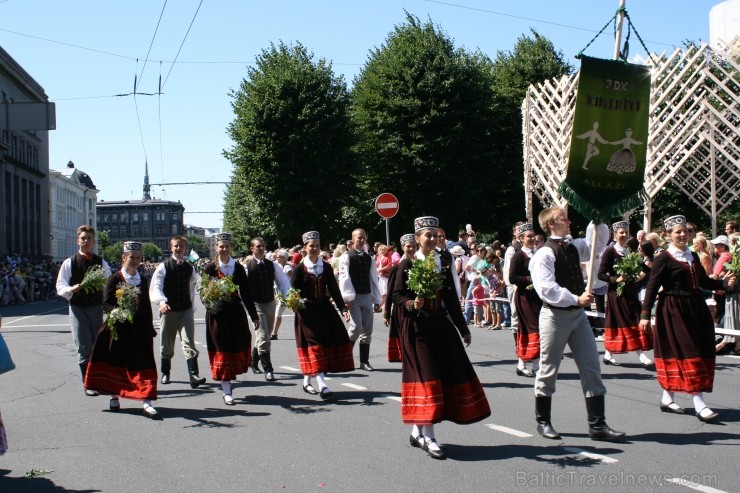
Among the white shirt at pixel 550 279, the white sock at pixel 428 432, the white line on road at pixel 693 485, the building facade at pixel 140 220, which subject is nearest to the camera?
the white line on road at pixel 693 485

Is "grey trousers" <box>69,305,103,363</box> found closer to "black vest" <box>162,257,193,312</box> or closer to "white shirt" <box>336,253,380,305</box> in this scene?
"black vest" <box>162,257,193,312</box>

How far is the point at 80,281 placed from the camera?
9.51 metres

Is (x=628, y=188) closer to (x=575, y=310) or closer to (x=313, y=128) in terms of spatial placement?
(x=575, y=310)

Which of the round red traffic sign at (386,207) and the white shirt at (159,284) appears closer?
the white shirt at (159,284)

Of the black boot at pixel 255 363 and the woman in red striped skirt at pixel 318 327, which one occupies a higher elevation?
the woman in red striped skirt at pixel 318 327

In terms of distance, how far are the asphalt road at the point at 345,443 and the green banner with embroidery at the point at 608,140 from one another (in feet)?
6.91

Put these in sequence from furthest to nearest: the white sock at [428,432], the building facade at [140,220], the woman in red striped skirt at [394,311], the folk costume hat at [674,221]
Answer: the building facade at [140,220]
the folk costume hat at [674,221]
the woman in red striped skirt at [394,311]
the white sock at [428,432]

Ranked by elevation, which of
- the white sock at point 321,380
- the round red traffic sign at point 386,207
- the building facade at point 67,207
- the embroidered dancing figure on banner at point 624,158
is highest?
the building facade at point 67,207

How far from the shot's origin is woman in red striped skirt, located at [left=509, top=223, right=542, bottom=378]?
1016cm

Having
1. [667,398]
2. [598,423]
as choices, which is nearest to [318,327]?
[598,423]

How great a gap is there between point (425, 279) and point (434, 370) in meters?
0.78

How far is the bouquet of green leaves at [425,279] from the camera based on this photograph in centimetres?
677

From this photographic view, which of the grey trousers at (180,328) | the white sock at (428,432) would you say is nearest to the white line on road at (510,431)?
the white sock at (428,432)

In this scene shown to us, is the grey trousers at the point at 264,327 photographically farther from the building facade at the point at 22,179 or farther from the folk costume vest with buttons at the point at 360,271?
the building facade at the point at 22,179
